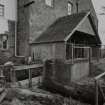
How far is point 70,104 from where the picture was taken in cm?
637

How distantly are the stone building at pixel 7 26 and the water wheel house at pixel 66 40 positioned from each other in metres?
2.05

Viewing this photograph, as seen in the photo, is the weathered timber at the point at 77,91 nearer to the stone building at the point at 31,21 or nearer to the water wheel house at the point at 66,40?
the water wheel house at the point at 66,40

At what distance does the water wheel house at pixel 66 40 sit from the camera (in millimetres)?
9867

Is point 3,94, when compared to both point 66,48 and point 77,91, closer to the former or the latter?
point 77,91

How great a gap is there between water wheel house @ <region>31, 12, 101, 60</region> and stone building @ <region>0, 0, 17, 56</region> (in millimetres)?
2050

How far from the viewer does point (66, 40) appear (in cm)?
948

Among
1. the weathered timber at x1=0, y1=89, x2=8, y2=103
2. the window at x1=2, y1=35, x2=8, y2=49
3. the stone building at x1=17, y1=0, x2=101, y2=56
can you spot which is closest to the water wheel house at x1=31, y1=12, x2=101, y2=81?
the stone building at x1=17, y1=0, x2=101, y2=56

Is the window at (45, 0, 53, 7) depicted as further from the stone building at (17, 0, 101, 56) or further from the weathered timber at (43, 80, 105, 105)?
the weathered timber at (43, 80, 105, 105)

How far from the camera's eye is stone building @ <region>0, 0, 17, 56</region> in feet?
37.9

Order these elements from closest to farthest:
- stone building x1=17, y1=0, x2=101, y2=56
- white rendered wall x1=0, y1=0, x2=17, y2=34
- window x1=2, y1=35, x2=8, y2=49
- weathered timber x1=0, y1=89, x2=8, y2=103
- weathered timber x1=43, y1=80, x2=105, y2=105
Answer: weathered timber x1=0, y1=89, x2=8, y2=103
weathered timber x1=43, y1=80, x2=105, y2=105
white rendered wall x1=0, y1=0, x2=17, y2=34
window x1=2, y1=35, x2=8, y2=49
stone building x1=17, y1=0, x2=101, y2=56

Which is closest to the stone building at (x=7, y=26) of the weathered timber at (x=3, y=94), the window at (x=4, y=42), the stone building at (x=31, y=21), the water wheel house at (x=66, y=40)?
the window at (x=4, y=42)

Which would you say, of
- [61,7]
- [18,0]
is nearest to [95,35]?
[61,7]

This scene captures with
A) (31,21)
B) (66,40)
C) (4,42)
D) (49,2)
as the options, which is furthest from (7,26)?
(66,40)

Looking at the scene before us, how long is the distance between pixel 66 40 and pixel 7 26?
576cm
